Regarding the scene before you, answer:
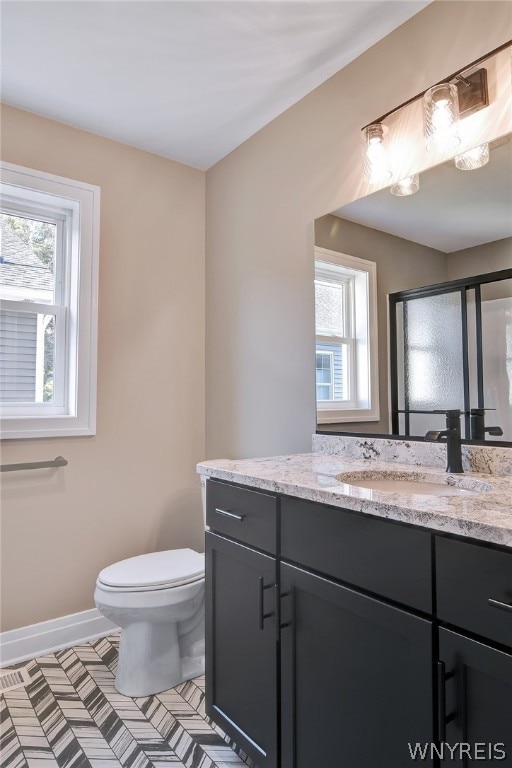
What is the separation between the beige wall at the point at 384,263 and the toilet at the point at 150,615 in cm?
88

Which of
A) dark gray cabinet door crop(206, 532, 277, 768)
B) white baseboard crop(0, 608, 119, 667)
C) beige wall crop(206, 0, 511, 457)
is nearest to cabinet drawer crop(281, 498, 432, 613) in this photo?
dark gray cabinet door crop(206, 532, 277, 768)

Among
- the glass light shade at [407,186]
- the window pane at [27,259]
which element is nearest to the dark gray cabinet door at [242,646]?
the glass light shade at [407,186]

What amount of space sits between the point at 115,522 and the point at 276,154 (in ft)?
6.48

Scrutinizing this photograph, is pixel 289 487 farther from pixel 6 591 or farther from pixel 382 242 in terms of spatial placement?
pixel 6 591

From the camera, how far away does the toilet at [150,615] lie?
1758 mm

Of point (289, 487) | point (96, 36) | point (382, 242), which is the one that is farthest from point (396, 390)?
point (96, 36)

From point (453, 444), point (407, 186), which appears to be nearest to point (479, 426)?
point (453, 444)

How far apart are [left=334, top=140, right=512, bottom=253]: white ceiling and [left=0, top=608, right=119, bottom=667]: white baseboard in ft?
7.18

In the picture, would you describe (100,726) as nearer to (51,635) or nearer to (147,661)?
(147,661)

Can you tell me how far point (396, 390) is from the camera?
166 cm

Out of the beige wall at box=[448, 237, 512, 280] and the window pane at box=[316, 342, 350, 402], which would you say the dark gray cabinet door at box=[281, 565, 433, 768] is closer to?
the window pane at box=[316, 342, 350, 402]

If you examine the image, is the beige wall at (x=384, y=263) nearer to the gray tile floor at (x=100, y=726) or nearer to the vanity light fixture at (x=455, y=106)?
the vanity light fixture at (x=455, y=106)

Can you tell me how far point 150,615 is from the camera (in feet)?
5.78

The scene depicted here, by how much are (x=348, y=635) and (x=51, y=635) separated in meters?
1.68
